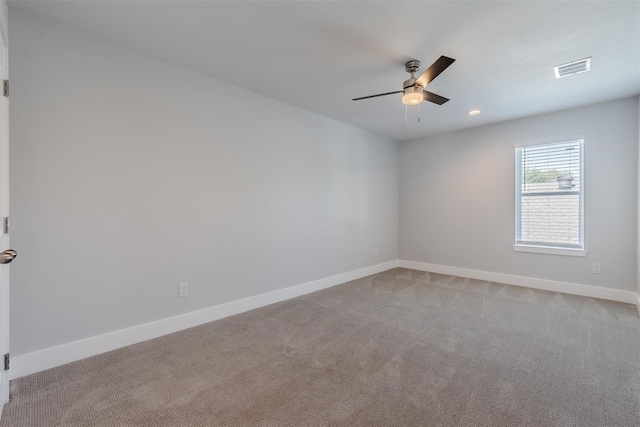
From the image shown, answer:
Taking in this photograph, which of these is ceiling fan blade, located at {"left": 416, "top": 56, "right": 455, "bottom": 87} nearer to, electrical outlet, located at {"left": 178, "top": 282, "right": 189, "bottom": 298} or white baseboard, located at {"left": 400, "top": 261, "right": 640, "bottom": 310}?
electrical outlet, located at {"left": 178, "top": 282, "right": 189, "bottom": 298}

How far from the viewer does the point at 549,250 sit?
162 inches

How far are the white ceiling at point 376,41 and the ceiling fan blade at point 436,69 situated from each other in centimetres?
25

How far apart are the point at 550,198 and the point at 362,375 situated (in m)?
3.93

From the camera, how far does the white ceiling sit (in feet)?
6.50

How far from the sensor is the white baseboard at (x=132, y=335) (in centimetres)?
203

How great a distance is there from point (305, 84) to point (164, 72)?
1368mm

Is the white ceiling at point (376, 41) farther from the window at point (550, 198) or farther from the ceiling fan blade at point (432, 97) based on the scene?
the window at point (550, 198)

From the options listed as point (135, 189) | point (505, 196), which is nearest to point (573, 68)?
point (505, 196)

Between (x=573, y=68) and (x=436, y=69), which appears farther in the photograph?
(x=573, y=68)

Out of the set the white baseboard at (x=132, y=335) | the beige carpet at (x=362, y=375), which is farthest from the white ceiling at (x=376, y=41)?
the beige carpet at (x=362, y=375)

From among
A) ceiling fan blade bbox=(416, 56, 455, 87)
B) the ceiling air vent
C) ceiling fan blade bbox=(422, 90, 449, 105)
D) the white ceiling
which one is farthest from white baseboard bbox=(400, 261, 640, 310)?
ceiling fan blade bbox=(416, 56, 455, 87)

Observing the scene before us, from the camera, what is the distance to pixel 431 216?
210 inches

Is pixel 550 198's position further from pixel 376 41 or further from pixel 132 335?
pixel 132 335

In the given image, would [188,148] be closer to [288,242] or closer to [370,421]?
[288,242]
